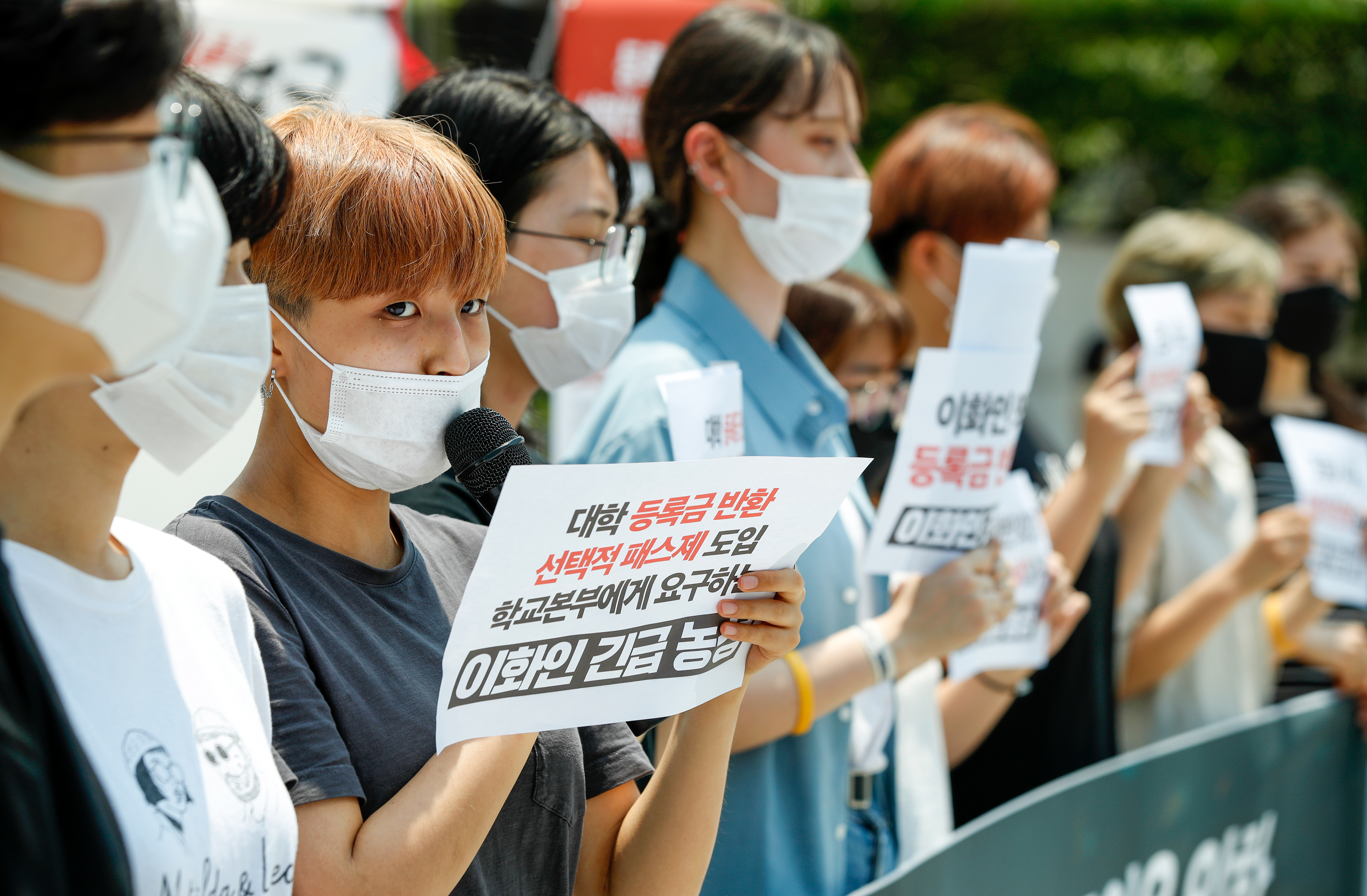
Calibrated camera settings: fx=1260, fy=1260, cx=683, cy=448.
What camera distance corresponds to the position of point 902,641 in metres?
2.43

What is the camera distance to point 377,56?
471 centimetres

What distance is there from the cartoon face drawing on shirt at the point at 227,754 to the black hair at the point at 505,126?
3.88 ft

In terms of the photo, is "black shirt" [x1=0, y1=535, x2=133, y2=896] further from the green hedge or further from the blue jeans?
the green hedge

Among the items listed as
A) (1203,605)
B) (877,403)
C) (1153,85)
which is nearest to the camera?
(877,403)

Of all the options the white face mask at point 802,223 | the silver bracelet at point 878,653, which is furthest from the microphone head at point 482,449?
the white face mask at point 802,223

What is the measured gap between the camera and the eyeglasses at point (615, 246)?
7.41ft

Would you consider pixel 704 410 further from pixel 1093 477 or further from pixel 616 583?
pixel 1093 477

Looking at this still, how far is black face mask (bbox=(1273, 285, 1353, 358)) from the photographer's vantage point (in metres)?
4.38

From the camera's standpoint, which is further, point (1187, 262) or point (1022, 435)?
point (1187, 262)

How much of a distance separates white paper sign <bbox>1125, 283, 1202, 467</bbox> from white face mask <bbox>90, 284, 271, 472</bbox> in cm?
254

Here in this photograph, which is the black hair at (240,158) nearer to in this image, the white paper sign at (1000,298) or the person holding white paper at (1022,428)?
the white paper sign at (1000,298)

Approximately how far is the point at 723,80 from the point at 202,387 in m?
1.57

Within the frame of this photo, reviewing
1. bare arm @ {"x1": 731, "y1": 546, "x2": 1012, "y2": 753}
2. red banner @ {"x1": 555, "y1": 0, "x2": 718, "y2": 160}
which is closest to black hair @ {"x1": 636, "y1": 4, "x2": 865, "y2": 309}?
bare arm @ {"x1": 731, "y1": 546, "x2": 1012, "y2": 753}

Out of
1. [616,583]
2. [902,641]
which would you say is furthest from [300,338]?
[902,641]
